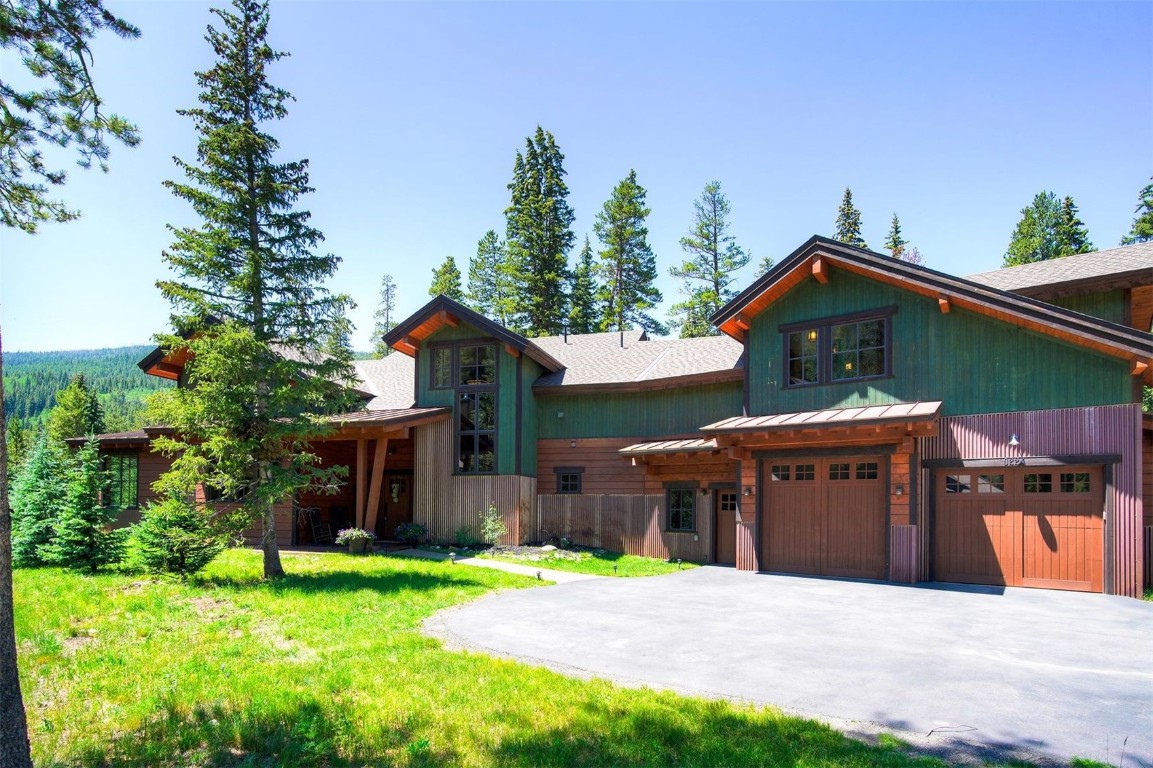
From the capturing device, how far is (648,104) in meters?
16.0

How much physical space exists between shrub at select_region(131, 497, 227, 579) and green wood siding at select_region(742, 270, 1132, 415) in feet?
38.5

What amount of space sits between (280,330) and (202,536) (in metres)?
3.94

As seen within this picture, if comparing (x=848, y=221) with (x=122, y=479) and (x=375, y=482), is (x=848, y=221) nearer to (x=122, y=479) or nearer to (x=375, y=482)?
(x=375, y=482)

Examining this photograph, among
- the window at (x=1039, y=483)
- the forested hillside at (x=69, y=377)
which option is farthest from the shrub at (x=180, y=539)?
the forested hillside at (x=69, y=377)

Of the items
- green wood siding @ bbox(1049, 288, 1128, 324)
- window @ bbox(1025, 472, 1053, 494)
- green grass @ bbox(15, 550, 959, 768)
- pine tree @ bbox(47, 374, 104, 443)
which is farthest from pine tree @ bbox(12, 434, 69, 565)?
pine tree @ bbox(47, 374, 104, 443)

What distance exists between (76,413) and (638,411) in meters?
50.8

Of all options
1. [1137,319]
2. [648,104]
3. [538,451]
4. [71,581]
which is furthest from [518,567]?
[1137,319]

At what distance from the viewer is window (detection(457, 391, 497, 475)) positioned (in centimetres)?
1995

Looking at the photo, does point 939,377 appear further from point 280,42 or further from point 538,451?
point 280,42

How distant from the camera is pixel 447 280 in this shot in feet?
141

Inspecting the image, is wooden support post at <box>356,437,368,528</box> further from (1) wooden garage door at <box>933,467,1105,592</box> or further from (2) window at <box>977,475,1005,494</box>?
(2) window at <box>977,475,1005,494</box>

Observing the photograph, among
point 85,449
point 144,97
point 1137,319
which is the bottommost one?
point 85,449

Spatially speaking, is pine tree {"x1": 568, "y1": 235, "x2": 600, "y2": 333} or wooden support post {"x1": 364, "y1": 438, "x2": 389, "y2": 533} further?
pine tree {"x1": 568, "y1": 235, "x2": 600, "y2": 333}

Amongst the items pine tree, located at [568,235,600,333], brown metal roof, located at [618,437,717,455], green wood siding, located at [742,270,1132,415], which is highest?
pine tree, located at [568,235,600,333]
